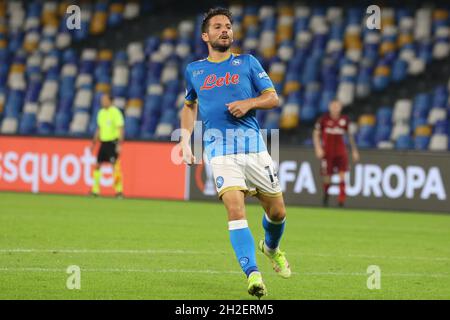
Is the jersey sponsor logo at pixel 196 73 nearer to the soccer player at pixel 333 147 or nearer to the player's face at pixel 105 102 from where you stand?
the soccer player at pixel 333 147

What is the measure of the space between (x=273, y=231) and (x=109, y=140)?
39.0ft

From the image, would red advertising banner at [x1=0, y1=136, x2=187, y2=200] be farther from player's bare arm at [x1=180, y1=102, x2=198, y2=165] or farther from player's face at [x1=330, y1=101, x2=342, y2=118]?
player's bare arm at [x1=180, y1=102, x2=198, y2=165]

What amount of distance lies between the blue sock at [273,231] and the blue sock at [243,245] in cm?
82

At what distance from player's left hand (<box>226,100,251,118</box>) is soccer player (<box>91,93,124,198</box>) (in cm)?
1225

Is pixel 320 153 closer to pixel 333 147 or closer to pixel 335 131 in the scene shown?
pixel 333 147

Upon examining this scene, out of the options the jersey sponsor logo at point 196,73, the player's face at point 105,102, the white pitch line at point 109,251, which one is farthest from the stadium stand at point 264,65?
the jersey sponsor logo at point 196,73

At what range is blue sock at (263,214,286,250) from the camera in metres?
8.95

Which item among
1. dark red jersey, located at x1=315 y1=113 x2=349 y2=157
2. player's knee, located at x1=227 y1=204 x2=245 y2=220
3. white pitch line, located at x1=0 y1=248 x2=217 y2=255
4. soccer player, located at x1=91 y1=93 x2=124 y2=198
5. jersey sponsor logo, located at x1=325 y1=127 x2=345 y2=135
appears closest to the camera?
player's knee, located at x1=227 y1=204 x2=245 y2=220

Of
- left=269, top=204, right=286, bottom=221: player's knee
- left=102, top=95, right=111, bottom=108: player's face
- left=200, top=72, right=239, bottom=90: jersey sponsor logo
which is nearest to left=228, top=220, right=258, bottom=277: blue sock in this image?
left=269, top=204, right=286, bottom=221: player's knee

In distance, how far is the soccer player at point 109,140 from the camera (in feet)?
66.7

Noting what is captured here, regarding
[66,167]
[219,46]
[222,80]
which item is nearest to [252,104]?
[222,80]
